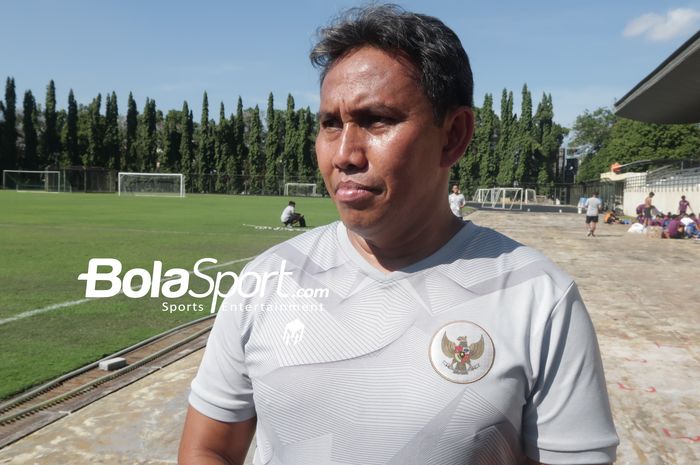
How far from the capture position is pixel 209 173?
83.4 metres

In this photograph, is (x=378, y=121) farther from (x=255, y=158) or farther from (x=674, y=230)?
(x=255, y=158)

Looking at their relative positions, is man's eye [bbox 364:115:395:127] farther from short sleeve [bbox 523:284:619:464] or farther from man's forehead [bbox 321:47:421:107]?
short sleeve [bbox 523:284:619:464]

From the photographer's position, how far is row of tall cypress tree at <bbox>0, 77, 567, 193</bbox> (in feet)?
253

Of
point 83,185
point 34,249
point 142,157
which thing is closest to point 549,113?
point 142,157

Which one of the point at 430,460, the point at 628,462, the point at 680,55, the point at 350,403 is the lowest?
the point at 628,462

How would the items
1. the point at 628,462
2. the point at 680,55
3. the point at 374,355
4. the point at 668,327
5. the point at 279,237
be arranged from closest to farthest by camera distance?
the point at 374,355
the point at 628,462
the point at 668,327
the point at 279,237
the point at 680,55

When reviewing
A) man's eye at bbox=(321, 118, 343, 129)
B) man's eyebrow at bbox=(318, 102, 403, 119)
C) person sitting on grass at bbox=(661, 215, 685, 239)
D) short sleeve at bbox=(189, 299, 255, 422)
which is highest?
man's eyebrow at bbox=(318, 102, 403, 119)

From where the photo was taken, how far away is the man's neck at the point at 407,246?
5.50 ft

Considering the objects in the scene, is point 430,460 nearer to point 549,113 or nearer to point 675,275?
point 675,275

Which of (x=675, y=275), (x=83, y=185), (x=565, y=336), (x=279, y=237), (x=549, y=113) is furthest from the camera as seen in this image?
(x=549, y=113)

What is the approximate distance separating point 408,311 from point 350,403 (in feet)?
0.86

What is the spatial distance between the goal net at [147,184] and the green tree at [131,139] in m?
8.66

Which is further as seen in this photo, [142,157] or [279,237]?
[142,157]

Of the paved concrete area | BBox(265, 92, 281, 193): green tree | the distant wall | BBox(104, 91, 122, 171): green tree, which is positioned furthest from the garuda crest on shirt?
BBox(104, 91, 122, 171): green tree
